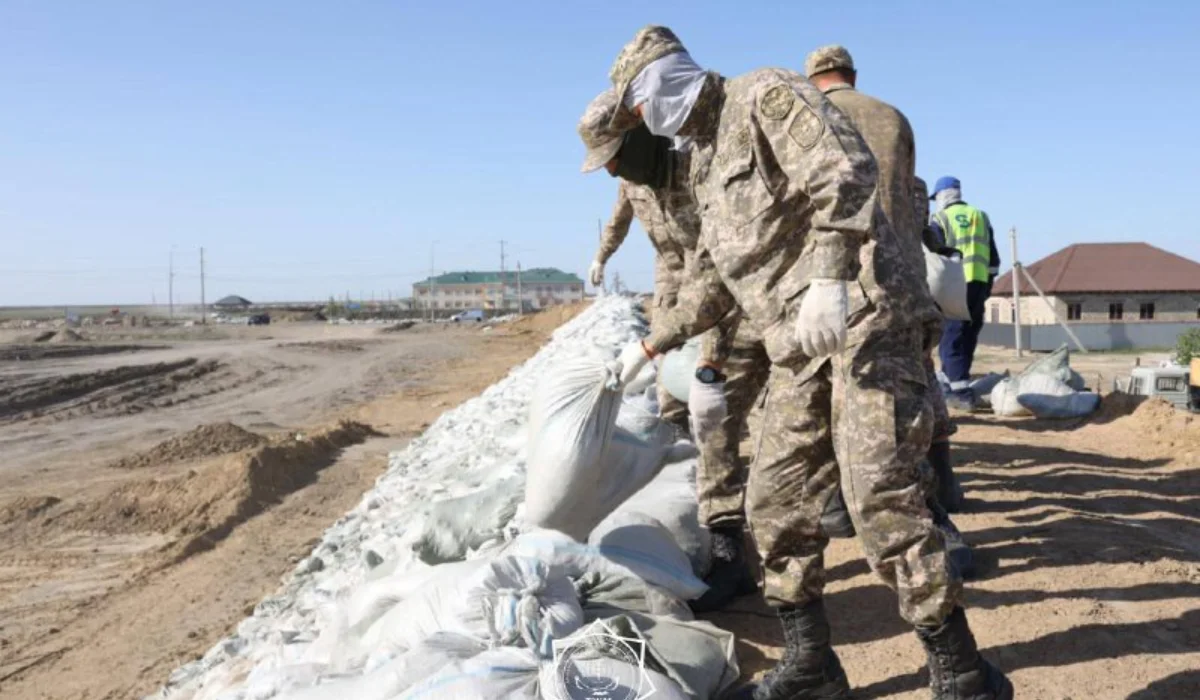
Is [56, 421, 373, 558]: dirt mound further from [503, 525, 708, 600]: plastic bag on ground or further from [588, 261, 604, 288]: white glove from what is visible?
[503, 525, 708, 600]: plastic bag on ground

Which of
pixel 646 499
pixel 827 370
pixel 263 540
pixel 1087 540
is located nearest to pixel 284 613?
pixel 646 499

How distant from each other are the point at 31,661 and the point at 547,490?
2772mm

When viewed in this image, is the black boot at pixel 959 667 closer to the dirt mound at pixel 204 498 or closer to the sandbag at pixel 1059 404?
the dirt mound at pixel 204 498

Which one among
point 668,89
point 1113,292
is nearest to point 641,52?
point 668,89

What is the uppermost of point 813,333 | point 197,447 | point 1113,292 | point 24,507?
point 1113,292

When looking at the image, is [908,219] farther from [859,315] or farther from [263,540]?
[263,540]

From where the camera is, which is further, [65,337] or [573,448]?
[65,337]

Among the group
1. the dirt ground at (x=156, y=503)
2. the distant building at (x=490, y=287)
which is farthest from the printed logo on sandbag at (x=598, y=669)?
the distant building at (x=490, y=287)

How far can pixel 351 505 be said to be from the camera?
20.0 ft

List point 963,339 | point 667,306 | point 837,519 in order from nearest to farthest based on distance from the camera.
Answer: point 837,519
point 667,306
point 963,339

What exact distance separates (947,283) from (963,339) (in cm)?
242

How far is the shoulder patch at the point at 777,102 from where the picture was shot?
1.99 metres

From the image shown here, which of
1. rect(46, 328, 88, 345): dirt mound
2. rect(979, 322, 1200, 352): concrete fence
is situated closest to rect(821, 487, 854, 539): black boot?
rect(979, 322, 1200, 352): concrete fence

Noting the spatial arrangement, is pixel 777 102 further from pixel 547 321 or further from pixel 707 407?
pixel 547 321
